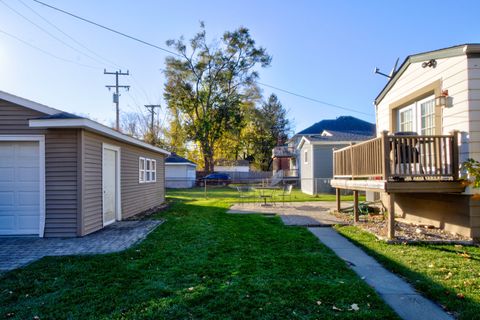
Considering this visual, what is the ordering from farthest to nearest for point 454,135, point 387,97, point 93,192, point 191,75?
1. point 191,75
2. point 387,97
3. point 93,192
4. point 454,135

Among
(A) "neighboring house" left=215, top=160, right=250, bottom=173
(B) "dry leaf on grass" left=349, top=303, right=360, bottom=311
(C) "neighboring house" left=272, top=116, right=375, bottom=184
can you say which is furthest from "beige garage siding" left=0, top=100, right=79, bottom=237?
(A) "neighboring house" left=215, top=160, right=250, bottom=173

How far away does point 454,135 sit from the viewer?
6.31 meters

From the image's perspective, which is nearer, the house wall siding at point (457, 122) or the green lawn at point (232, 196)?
the house wall siding at point (457, 122)

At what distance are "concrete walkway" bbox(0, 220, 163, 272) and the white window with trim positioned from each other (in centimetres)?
758

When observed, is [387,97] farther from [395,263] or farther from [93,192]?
[93,192]

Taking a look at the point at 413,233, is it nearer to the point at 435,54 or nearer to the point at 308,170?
the point at 435,54

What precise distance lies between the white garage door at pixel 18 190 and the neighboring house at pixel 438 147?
7.94 m

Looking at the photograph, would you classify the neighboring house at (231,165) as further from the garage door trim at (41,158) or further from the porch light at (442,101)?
the porch light at (442,101)

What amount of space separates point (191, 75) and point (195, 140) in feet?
23.9

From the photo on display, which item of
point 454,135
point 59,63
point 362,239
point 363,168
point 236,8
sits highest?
point 236,8

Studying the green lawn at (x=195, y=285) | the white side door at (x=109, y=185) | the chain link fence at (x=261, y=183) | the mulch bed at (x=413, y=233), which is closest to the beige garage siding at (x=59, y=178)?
the white side door at (x=109, y=185)

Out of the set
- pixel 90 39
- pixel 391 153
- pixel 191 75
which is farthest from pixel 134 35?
pixel 191 75

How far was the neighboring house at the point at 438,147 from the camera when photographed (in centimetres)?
618

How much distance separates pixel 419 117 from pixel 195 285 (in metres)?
7.44
